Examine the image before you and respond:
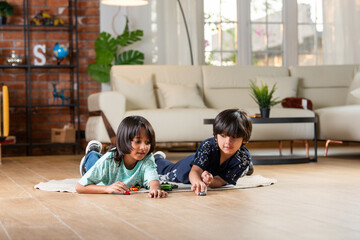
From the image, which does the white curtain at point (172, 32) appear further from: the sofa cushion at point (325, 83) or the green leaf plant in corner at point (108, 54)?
the sofa cushion at point (325, 83)

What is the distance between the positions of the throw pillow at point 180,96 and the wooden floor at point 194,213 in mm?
2152

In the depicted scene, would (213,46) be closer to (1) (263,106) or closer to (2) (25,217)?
(1) (263,106)

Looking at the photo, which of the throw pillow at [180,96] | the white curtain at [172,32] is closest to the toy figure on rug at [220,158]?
the throw pillow at [180,96]

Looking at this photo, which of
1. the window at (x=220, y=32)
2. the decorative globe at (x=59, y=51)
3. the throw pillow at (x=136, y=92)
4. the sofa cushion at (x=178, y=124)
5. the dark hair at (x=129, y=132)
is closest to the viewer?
the dark hair at (x=129, y=132)

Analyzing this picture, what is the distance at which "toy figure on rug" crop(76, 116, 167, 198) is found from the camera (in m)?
2.54

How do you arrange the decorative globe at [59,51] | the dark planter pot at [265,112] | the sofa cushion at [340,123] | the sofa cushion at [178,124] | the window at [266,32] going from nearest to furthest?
the dark planter pot at [265,112], the sofa cushion at [340,123], the sofa cushion at [178,124], the decorative globe at [59,51], the window at [266,32]

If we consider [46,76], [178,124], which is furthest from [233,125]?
[46,76]

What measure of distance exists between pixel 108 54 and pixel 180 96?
1233 millimetres

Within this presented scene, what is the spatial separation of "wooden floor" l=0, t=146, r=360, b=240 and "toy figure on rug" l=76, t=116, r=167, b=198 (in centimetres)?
5

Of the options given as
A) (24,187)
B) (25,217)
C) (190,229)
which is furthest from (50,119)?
(190,229)

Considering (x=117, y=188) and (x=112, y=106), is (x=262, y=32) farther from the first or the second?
(x=117, y=188)

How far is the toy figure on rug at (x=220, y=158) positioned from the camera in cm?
266

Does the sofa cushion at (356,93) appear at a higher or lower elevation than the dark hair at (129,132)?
higher

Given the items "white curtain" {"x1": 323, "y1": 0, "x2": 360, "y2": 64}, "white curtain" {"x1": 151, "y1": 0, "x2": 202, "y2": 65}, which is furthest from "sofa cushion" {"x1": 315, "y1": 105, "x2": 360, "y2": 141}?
"white curtain" {"x1": 151, "y1": 0, "x2": 202, "y2": 65}
